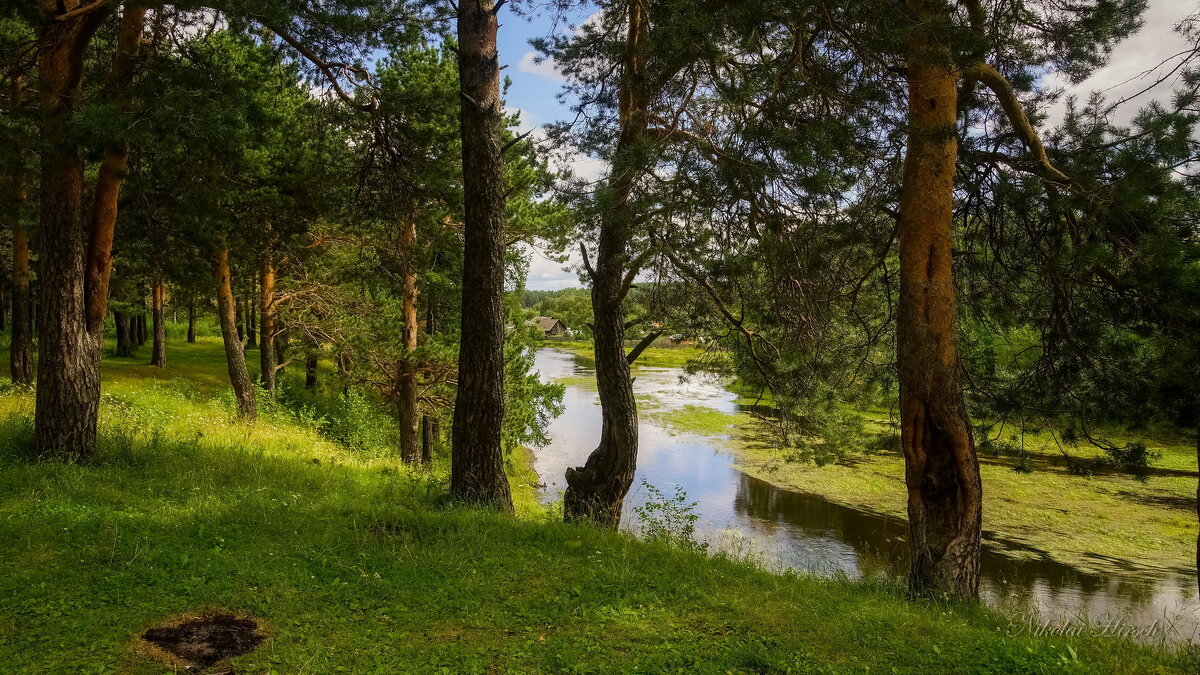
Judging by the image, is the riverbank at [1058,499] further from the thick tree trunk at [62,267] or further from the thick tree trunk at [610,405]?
the thick tree trunk at [62,267]

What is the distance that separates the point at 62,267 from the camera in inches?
221

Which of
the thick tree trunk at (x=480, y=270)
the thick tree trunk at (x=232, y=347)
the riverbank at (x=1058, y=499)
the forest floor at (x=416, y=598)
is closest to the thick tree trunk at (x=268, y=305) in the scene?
the thick tree trunk at (x=232, y=347)

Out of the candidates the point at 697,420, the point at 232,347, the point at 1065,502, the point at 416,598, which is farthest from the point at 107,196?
the point at 697,420

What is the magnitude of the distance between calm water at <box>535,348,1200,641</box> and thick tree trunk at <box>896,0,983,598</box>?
58 centimetres

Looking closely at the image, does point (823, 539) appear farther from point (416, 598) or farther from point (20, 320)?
point (20, 320)

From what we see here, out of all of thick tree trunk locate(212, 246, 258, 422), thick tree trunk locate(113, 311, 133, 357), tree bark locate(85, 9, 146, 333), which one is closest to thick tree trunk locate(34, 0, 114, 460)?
tree bark locate(85, 9, 146, 333)

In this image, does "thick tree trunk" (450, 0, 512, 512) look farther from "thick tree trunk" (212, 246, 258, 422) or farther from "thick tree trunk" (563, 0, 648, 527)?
"thick tree trunk" (212, 246, 258, 422)

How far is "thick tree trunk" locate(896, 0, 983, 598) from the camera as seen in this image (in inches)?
186

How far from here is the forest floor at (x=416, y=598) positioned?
9.75 ft

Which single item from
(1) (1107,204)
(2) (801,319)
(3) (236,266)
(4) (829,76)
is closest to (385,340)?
(3) (236,266)

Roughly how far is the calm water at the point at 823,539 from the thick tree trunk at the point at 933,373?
575mm

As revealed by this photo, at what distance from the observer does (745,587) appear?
4.01 metres

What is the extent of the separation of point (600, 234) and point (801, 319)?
2.41 metres

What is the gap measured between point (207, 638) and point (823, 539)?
40.9 ft
